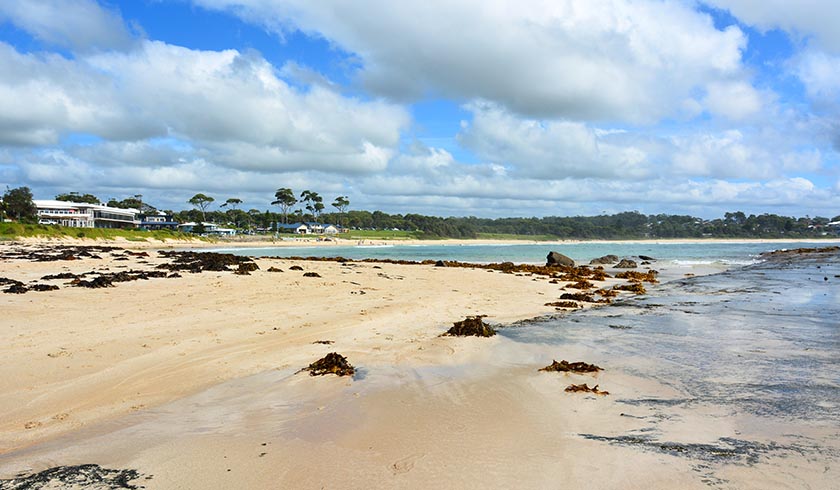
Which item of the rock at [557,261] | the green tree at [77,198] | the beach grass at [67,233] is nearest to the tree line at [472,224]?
the green tree at [77,198]

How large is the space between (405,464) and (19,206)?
9012 cm

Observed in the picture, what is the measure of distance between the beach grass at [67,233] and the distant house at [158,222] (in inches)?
1485

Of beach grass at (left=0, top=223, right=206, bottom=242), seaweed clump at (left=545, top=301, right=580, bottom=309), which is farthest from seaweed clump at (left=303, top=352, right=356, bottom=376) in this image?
beach grass at (left=0, top=223, right=206, bottom=242)

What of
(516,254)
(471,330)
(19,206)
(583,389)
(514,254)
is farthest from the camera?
(19,206)

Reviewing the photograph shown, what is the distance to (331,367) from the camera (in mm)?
6496

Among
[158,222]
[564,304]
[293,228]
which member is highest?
[158,222]

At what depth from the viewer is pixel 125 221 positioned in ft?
367

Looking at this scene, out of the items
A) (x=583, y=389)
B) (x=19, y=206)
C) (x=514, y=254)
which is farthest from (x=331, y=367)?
(x=19, y=206)

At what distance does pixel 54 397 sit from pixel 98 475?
95.7 inches

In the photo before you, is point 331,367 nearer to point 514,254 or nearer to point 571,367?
point 571,367

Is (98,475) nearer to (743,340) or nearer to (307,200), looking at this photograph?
(743,340)

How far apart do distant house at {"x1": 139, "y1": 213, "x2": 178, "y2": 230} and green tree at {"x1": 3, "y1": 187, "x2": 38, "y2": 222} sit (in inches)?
A: 1512

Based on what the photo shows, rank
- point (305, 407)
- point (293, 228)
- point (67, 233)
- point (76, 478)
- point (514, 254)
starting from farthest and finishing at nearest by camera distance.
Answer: point (293, 228), point (67, 233), point (514, 254), point (305, 407), point (76, 478)

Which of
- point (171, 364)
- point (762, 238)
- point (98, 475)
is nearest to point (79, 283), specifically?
point (171, 364)
